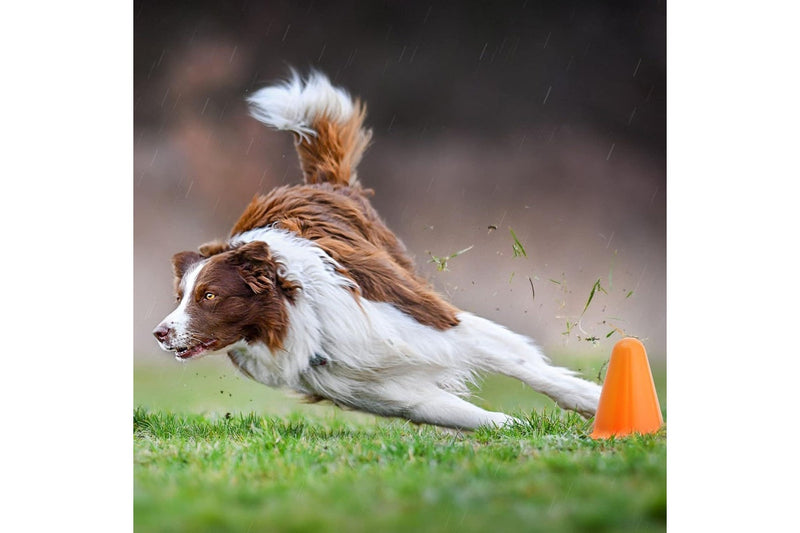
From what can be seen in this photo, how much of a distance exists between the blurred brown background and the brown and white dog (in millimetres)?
107

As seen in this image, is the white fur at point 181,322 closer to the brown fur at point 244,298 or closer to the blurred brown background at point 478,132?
the brown fur at point 244,298

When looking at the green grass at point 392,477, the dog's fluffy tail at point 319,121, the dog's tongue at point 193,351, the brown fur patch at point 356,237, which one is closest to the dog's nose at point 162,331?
the dog's tongue at point 193,351

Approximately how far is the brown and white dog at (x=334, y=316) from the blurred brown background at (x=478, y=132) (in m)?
0.11

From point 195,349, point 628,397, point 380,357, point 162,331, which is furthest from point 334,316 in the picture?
Answer: point 628,397

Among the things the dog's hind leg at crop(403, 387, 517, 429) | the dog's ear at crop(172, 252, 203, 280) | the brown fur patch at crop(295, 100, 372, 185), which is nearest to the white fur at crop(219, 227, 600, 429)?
the dog's hind leg at crop(403, 387, 517, 429)

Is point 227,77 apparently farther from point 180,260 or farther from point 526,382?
point 526,382

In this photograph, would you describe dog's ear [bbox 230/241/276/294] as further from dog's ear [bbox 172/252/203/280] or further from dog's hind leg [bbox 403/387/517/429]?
dog's hind leg [bbox 403/387/517/429]

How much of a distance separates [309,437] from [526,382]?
1.05m

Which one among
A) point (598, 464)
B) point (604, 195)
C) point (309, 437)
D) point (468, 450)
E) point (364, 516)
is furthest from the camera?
point (604, 195)

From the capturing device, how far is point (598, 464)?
11.3 feet

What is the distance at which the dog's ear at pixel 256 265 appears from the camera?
4113mm

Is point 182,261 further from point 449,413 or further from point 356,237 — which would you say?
point 449,413

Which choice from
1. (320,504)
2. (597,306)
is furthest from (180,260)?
(597,306)

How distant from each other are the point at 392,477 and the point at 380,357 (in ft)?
2.80
